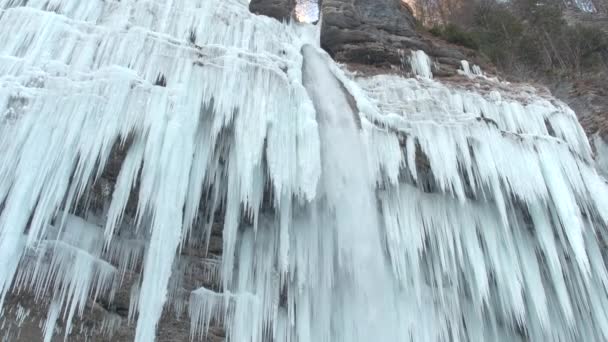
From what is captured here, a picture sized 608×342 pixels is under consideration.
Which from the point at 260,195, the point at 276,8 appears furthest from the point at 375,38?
the point at 260,195

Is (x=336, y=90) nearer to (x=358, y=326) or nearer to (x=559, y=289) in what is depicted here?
(x=358, y=326)

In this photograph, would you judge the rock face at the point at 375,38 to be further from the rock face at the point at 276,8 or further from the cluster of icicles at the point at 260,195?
the cluster of icicles at the point at 260,195

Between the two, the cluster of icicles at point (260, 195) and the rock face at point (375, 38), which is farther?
the rock face at point (375, 38)

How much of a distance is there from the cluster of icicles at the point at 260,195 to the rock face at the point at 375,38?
1.71 meters

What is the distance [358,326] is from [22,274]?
13.0ft

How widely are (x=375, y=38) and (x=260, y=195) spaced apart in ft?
16.6

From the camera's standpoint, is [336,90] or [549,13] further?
[549,13]

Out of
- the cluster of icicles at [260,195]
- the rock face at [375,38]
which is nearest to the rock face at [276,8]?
the rock face at [375,38]

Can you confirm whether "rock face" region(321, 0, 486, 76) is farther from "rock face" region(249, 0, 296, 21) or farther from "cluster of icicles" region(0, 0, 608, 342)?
"cluster of icicles" region(0, 0, 608, 342)

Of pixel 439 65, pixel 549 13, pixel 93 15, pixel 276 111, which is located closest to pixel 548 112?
pixel 439 65

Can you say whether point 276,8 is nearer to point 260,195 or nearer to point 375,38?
point 375,38

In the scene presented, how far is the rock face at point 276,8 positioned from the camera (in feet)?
32.1

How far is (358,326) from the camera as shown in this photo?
20.9 feet

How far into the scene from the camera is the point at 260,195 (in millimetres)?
6523
